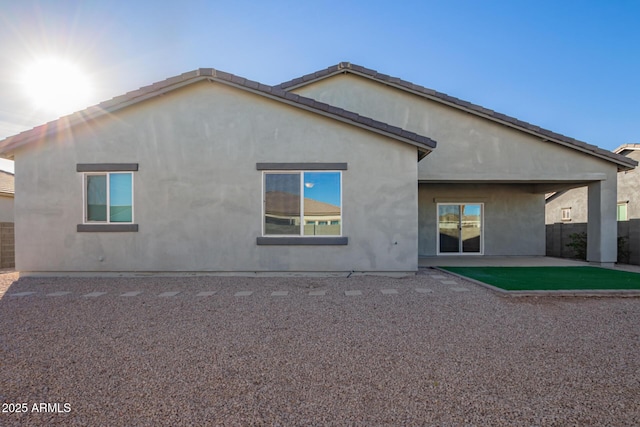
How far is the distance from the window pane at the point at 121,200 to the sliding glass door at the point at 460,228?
10.8 metres

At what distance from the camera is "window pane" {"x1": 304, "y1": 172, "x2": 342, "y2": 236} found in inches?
333

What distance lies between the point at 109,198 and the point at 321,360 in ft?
24.8

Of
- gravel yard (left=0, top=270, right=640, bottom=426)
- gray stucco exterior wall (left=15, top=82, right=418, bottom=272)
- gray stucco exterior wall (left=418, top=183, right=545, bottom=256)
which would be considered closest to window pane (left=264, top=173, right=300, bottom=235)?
gray stucco exterior wall (left=15, top=82, right=418, bottom=272)

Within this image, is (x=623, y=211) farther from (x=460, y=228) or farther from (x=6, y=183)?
(x=6, y=183)

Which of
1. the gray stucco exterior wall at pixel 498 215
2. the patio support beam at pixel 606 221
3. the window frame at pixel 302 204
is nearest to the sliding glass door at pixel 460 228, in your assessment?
the gray stucco exterior wall at pixel 498 215

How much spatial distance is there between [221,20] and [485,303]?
9.50m

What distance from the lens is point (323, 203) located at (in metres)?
8.50

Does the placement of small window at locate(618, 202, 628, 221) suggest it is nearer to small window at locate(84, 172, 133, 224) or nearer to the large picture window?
the large picture window

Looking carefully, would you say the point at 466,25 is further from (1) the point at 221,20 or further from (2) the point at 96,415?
(2) the point at 96,415

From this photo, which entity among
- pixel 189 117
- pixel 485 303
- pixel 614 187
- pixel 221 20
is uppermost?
pixel 221 20

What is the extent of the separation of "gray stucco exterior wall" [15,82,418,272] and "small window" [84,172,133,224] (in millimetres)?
190

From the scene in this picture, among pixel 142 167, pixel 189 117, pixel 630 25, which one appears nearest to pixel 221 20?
pixel 189 117

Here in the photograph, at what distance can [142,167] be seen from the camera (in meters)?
8.46

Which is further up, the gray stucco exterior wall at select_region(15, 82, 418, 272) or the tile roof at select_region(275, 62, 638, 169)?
the tile roof at select_region(275, 62, 638, 169)
